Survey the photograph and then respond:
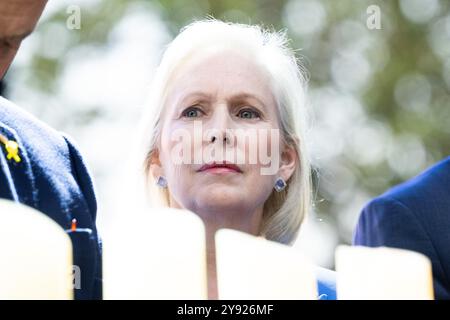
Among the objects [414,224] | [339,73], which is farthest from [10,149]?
[339,73]

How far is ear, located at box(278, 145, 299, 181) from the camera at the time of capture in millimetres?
2845

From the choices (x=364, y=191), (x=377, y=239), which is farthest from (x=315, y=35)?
(x=377, y=239)

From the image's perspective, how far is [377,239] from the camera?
2.48 meters

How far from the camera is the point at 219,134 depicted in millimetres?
2592

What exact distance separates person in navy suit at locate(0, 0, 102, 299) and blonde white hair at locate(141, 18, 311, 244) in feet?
1.68

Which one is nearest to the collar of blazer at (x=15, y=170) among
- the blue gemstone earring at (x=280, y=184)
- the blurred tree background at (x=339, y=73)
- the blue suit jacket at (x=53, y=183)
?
the blue suit jacket at (x=53, y=183)

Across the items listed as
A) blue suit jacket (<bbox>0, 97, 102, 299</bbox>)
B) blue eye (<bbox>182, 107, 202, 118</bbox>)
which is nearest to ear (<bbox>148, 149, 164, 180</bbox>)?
blue eye (<bbox>182, 107, 202, 118</bbox>)

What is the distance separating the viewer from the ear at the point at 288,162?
2.85m

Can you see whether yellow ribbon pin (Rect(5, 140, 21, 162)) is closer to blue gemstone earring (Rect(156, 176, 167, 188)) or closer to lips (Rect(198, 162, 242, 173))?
lips (Rect(198, 162, 242, 173))

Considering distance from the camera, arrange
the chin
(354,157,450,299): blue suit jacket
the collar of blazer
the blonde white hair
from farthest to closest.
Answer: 1. the blonde white hair
2. the chin
3. (354,157,450,299): blue suit jacket
4. the collar of blazer
